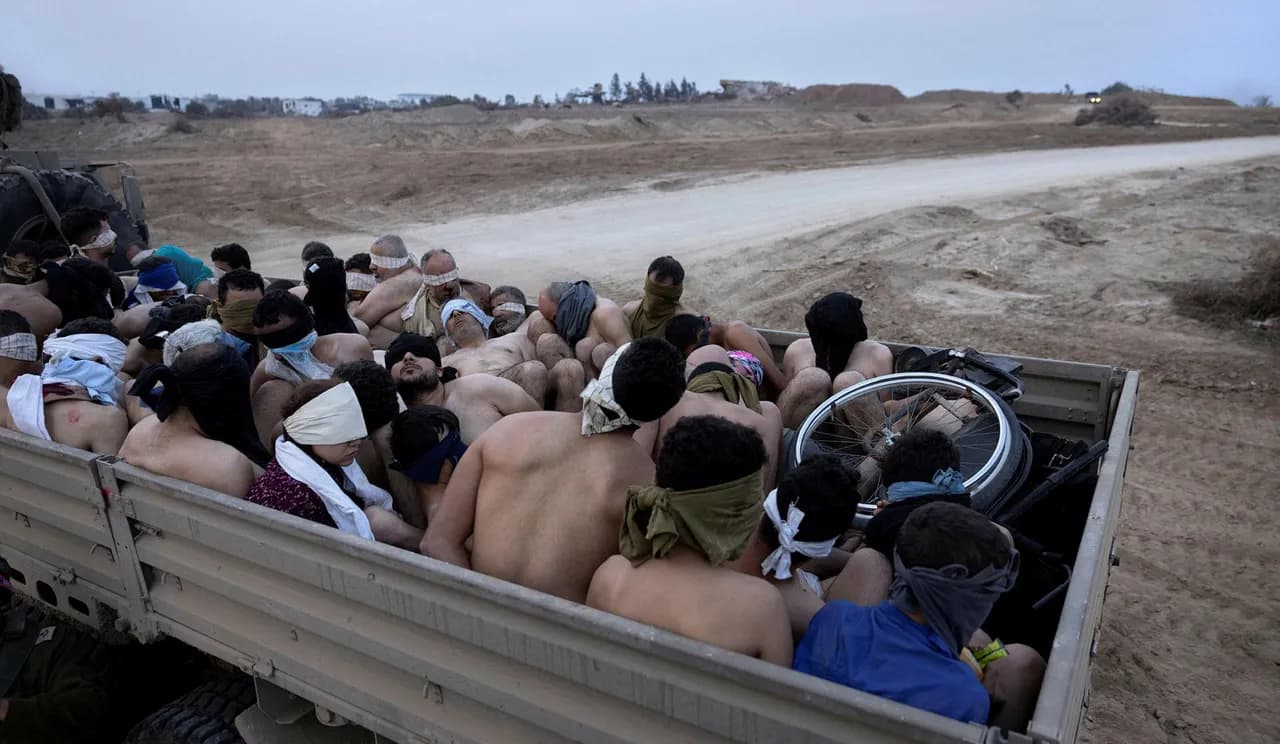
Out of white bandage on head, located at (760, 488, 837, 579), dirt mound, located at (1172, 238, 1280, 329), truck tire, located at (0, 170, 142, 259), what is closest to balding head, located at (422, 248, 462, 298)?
white bandage on head, located at (760, 488, 837, 579)

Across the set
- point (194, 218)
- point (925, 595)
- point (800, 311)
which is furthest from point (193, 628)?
point (194, 218)

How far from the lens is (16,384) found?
3900 millimetres

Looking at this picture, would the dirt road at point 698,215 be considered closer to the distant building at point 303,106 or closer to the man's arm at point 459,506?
the man's arm at point 459,506

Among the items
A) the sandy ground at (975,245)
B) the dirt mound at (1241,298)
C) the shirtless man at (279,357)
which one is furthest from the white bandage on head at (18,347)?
the dirt mound at (1241,298)

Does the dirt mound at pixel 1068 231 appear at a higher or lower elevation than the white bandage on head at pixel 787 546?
lower

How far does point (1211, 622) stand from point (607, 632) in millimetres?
4433

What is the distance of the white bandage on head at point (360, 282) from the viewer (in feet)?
22.1

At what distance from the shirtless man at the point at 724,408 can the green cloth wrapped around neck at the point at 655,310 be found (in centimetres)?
143

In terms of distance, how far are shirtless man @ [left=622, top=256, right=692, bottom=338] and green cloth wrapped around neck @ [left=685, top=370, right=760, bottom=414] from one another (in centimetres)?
141

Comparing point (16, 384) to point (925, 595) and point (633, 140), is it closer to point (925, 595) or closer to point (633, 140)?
point (925, 595)

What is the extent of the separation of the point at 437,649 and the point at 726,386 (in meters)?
1.69

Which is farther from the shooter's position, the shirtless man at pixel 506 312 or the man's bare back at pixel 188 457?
the shirtless man at pixel 506 312

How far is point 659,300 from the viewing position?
5348 millimetres

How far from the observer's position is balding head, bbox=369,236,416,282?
6.38 metres
